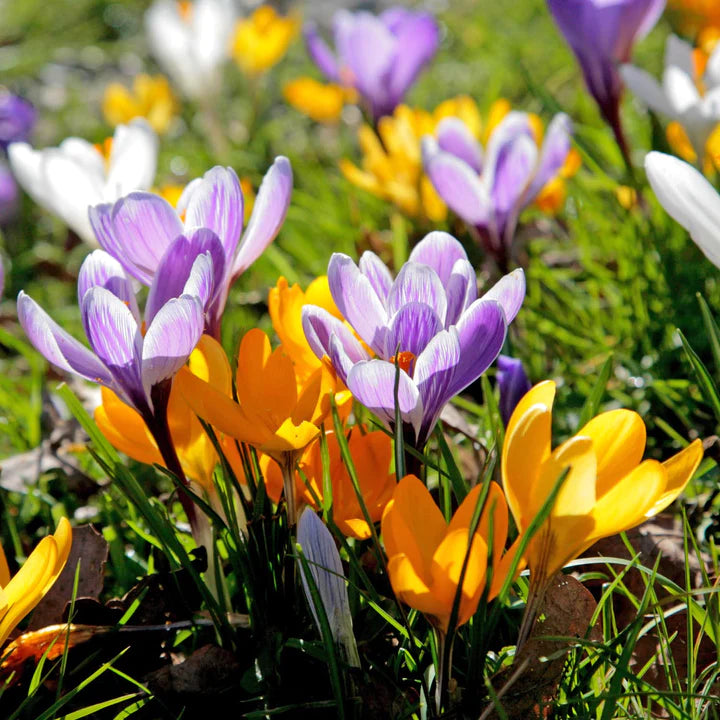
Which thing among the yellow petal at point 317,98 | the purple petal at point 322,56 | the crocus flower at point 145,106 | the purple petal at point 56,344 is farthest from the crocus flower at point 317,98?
the purple petal at point 56,344

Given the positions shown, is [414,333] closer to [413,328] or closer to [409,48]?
[413,328]

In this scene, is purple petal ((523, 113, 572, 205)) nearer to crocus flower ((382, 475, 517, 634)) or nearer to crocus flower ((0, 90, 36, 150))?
crocus flower ((382, 475, 517, 634))

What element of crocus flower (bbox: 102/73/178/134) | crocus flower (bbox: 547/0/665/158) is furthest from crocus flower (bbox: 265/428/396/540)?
crocus flower (bbox: 102/73/178/134)

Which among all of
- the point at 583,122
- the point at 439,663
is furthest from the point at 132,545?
the point at 583,122

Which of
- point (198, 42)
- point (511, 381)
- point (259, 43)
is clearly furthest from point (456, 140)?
point (259, 43)

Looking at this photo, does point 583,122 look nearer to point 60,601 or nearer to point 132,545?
point 132,545

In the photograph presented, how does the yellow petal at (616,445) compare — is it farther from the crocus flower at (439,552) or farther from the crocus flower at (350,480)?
the crocus flower at (350,480)
